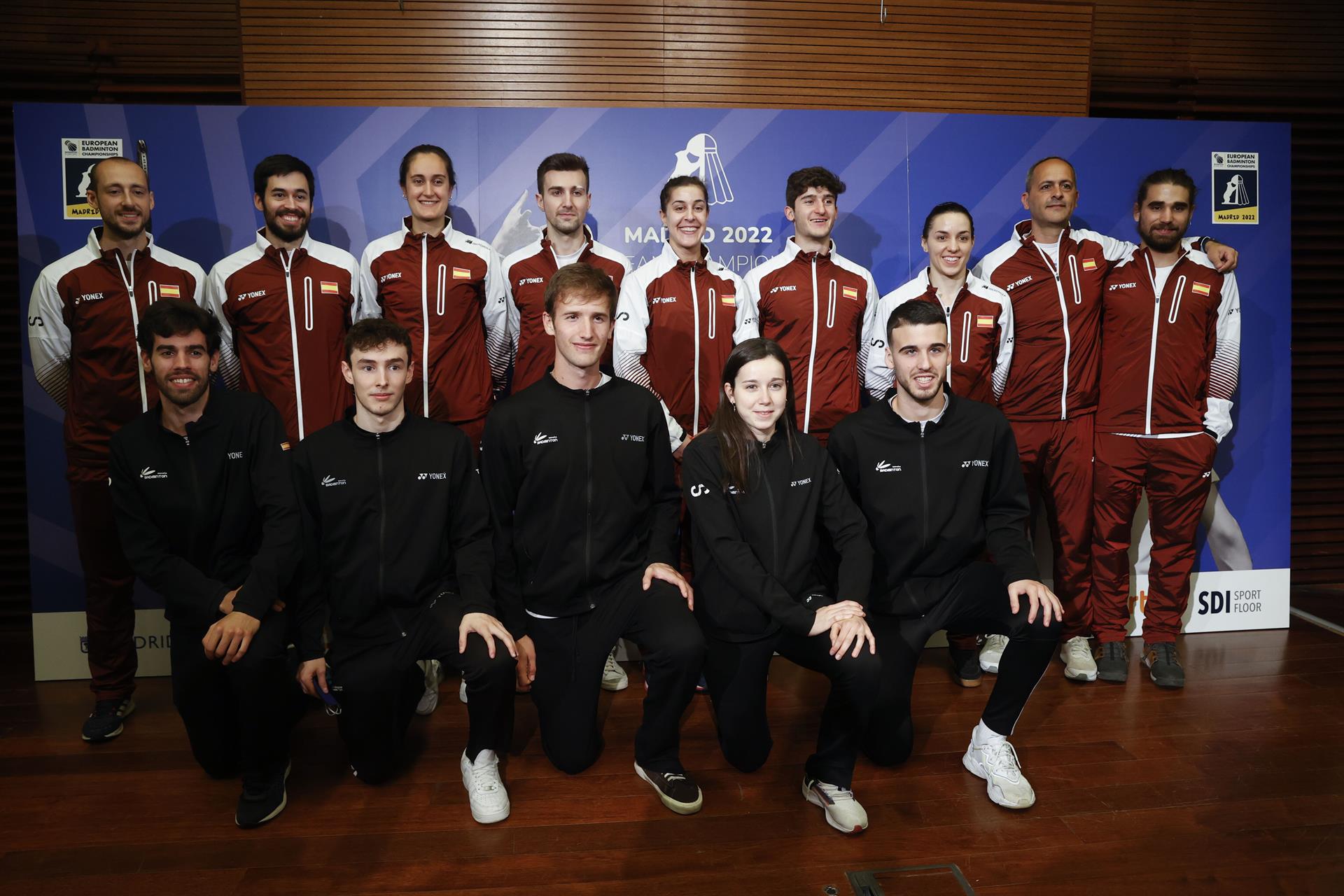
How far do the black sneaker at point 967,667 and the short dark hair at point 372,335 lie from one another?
98.9 inches

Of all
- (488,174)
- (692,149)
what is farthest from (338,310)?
(692,149)

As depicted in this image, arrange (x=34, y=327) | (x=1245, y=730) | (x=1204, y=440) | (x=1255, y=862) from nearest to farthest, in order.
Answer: (x=1255, y=862) < (x=1245, y=730) < (x=34, y=327) < (x=1204, y=440)

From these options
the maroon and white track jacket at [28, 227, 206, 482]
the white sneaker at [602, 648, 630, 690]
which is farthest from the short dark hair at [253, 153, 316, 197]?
the white sneaker at [602, 648, 630, 690]

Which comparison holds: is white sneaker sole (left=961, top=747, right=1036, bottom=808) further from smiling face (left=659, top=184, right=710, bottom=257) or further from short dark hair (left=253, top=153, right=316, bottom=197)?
short dark hair (left=253, top=153, right=316, bottom=197)

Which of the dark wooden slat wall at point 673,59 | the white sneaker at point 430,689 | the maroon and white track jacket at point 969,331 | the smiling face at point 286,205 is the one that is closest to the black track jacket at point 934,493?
the maroon and white track jacket at point 969,331

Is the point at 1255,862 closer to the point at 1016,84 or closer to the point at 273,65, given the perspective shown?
the point at 1016,84

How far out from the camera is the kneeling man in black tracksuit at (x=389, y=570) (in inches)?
108

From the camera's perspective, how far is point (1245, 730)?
327 cm

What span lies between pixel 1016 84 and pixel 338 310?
11.6 feet

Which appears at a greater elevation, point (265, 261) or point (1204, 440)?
point (265, 261)

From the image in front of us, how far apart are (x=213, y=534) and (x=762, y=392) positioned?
1.88 meters

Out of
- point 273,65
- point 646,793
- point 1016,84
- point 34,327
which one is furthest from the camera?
point 1016,84

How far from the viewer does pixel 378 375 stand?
280cm

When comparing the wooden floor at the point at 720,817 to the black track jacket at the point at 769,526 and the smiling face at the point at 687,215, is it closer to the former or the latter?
the black track jacket at the point at 769,526
